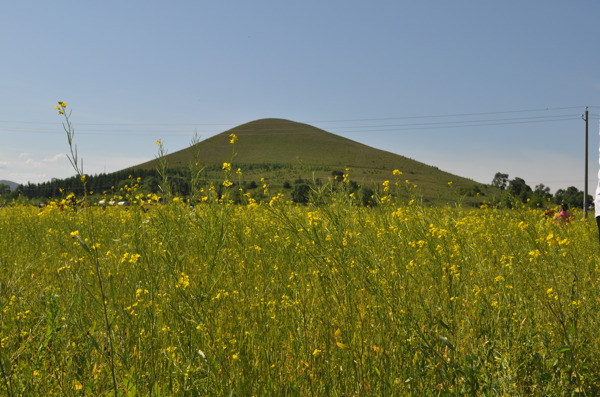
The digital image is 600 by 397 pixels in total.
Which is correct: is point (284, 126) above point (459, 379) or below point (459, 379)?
above

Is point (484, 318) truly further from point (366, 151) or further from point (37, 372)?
point (366, 151)

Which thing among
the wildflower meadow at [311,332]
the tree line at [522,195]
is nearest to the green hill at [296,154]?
the tree line at [522,195]

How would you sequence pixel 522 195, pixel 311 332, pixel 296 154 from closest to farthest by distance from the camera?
pixel 311 332
pixel 522 195
pixel 296 154

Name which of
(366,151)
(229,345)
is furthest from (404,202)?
(366,151)

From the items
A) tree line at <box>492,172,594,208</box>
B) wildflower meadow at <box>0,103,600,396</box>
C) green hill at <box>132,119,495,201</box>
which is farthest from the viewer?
green hill at <box>132,119,495,201</box>

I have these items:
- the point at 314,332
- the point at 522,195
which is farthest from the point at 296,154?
the point at 314,332

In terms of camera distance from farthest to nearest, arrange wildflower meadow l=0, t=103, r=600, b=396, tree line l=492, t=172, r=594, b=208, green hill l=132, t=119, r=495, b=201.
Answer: green hill l=132, t=119, r=495, b=201, tree line l=492, t=172, r=594, b=208, wildflower meadow l=0, t=103, r=600, b=396

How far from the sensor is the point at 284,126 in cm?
14638

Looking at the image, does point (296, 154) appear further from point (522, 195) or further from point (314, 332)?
point (314, 332)

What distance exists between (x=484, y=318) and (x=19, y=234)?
730 cm

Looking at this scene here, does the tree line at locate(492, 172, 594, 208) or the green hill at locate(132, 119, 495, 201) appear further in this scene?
the green hill at locate(132, 119, 495, 201)

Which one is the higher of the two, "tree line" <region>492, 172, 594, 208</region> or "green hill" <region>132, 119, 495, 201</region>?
"green hill" <region>132, 119, 495, 201</region>

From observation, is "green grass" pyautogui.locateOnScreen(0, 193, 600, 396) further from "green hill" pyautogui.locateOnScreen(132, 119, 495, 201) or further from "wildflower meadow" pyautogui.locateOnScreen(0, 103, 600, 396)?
"green hill" pyautogui.locateOnScreen(132, 119, 495, 201)

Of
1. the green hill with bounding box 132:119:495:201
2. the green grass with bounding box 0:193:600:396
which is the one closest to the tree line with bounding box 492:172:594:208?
the green grass with bounding box 0:193:600:396
